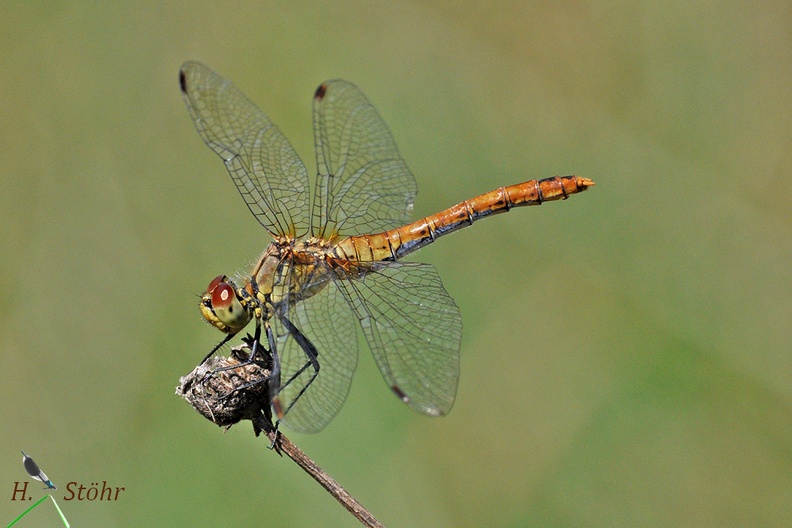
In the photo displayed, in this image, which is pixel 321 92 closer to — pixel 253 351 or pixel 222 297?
pixel 222 297

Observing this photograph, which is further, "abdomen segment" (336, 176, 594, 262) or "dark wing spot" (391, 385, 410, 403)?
"abdomen segment" (336, 176, 594, 262)

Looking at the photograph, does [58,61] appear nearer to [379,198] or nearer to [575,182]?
[379,198]

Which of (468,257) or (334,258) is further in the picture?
(468,257)

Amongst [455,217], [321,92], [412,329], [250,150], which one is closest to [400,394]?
[412,329]

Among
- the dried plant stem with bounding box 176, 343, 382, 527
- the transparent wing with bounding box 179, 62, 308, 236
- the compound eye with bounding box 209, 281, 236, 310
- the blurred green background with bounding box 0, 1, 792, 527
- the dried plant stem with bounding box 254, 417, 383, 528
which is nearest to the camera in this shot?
the dried plant stem with bounding box 254, 417, 383, 528

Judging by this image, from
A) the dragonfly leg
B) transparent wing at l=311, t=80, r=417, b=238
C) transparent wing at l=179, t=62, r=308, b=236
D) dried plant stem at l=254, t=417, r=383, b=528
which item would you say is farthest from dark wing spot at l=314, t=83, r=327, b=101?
dried plant stem at l=254, t=417, r=383, b=528

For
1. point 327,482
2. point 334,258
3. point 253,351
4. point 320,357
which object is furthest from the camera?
point 334,258

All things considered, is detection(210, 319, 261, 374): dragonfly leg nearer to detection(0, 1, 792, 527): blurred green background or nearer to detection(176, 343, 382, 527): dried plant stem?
detection(176, 343, 382, 527): dried plant stem

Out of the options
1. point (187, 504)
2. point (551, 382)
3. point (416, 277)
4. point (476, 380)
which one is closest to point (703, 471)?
point (551, 382)
